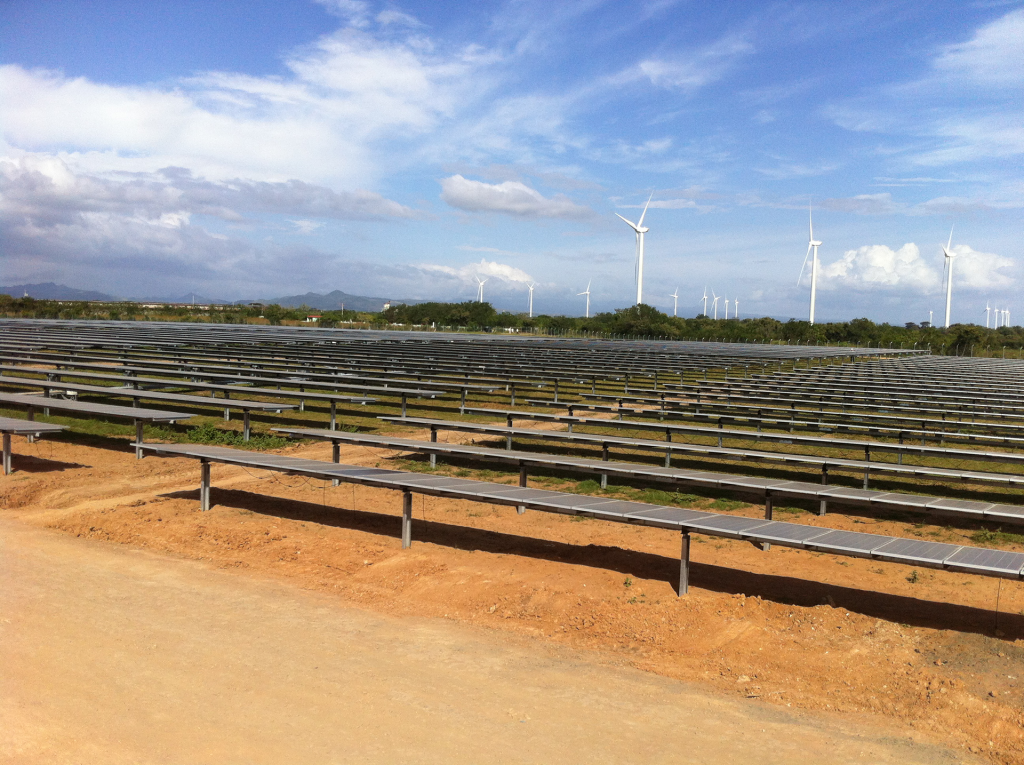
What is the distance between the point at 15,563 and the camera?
253 inches

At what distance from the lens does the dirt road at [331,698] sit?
3668mm

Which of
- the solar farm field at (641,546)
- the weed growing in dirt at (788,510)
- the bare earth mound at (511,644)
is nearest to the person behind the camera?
the bare earth mound at (511,644)

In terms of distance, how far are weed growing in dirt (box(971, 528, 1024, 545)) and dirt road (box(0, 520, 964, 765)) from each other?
5.47 meters

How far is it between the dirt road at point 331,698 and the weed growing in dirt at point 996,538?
547cm

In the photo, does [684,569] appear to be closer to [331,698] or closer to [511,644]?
[511,644]

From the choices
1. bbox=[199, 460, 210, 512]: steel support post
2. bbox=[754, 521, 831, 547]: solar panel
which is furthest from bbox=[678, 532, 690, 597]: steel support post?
bbox=[199, 460, 210, 512]: steel support post

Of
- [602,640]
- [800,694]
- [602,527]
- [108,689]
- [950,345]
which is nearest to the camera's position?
[108,689]

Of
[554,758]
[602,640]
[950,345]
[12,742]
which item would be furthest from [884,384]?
[950,345]

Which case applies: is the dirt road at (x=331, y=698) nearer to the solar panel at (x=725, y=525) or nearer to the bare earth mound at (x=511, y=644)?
the bare earth mound at (x=511, y=644)

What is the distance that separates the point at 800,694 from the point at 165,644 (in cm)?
400

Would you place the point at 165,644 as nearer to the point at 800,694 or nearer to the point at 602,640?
the point at 602,640

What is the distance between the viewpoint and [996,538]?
28.0 feet

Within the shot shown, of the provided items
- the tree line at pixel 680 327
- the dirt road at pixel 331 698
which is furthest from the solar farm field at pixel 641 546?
the tree line at pixel 680 327

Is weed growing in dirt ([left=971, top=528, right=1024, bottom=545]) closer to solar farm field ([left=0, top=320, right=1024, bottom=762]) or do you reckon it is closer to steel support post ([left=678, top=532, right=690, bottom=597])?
solar farm field ([left=0, top=320, right=1024, bottom=762])
